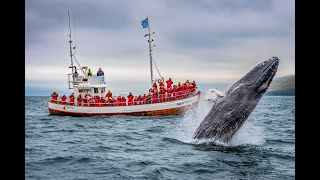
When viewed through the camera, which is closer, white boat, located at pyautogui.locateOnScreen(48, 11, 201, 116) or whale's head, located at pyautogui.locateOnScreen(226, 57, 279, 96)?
whale's head, located at pyautogui.locateOnScreen(226, 57, 279, 96)

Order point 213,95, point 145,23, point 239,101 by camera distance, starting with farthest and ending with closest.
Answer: point 145,23 → point 213,95 → point 239,101

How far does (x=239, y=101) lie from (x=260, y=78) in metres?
0.81

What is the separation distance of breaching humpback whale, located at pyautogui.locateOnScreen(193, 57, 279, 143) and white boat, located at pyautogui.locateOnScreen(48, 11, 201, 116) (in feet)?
68.8

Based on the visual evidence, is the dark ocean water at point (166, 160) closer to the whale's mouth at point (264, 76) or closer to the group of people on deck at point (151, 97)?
the whale's mouth at point (264, 76)

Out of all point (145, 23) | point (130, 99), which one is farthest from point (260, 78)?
point (145, 23)

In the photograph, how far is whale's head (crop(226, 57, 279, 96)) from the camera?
9.85 metres

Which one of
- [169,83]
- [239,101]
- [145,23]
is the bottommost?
[239,101]

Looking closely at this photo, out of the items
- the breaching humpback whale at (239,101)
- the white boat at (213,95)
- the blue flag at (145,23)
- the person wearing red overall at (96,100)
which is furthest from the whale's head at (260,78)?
the blue flag at (145,23)

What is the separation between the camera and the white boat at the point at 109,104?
31.5 metres

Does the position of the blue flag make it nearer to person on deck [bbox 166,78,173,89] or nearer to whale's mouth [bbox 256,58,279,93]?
person on deck [bbox 166,78,173,89]

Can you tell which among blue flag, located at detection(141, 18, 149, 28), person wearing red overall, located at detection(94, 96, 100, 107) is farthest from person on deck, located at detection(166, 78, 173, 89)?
person wearing red overall, located at detection(94, 96, 100, 107)

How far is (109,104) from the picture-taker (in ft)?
103

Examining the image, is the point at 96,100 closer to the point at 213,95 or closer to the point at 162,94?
the point at 162,94
